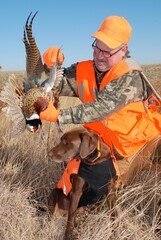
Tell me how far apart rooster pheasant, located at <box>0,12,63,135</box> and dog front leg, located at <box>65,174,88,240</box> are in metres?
0.62

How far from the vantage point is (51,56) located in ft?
13.1

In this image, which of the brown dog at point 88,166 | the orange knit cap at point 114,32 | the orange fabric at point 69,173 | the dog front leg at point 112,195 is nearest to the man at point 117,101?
the orange knit cap at point 114,32

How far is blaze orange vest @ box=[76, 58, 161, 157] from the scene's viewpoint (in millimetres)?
3760

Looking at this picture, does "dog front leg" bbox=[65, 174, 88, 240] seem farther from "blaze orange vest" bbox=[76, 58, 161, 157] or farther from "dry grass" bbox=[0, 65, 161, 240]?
"blaze orange vest" bbox=[76, 58, 161, 157]

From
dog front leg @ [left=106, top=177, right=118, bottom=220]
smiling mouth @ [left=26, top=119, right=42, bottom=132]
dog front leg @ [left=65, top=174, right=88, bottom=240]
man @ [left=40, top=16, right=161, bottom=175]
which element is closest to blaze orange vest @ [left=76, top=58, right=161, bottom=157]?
→ man @ [left=40, top=16, right=161, bottom=175]

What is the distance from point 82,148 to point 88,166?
0.22 metres

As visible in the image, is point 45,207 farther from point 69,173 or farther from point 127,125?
point 127,125

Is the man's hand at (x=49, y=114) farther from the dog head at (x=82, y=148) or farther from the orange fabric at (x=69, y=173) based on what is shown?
the orange fabric at (x=69, y=173)

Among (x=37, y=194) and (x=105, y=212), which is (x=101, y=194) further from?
(x=37, y=194)

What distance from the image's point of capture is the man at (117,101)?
3607 mm

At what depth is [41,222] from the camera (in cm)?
387

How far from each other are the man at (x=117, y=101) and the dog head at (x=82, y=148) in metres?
0.11

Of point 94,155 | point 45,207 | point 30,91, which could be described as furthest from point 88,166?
point 30,91

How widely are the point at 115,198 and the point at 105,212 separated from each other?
0.16 meters
